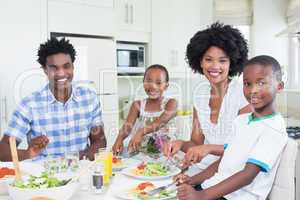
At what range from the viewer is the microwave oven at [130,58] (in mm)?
3201

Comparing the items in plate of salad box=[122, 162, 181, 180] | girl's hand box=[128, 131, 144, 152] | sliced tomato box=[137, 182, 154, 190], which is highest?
girl's hand box=[128, 131, 144, 152]

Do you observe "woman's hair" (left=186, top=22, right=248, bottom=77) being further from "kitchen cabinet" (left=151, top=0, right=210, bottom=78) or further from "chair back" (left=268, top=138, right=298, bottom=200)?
"kitchen cabinet" (left=151, top=0, right=210, bottom=78)

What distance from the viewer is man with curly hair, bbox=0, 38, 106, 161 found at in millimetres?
1756

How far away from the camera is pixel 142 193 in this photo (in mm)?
1135

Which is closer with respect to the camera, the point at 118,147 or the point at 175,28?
the point at 118,147

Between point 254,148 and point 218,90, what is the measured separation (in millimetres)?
568

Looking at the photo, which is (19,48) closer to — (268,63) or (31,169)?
(31,169)

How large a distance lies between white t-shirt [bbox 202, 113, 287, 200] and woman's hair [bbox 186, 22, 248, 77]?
448mm

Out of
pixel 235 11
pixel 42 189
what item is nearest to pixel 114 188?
pixel 42 189

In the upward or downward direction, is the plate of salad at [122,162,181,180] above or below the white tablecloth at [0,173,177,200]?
above

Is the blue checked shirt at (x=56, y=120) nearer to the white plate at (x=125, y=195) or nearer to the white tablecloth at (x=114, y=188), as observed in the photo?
the white tablecloth at (x=114, y=188)

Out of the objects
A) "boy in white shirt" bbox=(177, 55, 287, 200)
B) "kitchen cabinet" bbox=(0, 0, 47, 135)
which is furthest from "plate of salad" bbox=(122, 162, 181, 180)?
"kitchen cabinet" bbox=(0, 0, 47, 135)

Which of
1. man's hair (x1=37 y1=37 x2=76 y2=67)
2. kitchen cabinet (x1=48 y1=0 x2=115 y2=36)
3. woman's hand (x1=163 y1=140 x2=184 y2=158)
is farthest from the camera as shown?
kitchen cabinet (x1=48 y1=0 x2=115 y2=36)

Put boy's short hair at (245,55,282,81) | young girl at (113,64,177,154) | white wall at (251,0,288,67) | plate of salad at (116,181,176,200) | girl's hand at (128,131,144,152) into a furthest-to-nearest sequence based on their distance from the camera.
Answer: white wall at (251,0,288,67) < young girl at (113,64,177,154) < girl's hand at (128,131,144,152) < boy's short hair at (245,55,282,81) < plate of salad at (116,181,176,200)
